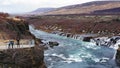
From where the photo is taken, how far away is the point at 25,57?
3588 cm

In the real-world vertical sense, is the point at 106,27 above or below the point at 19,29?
below

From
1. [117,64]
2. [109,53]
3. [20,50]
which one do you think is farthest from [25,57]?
[109,53]

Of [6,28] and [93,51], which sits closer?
[6,28]

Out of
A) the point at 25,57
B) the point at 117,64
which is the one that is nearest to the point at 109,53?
the point at 117,64

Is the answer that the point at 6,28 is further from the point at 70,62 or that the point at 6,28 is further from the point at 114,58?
the point at 114,58

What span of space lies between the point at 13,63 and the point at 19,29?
21.8 metres

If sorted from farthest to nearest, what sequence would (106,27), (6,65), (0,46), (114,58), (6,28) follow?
(106,27), (114,58), (6,28), (0,46), (6,65)

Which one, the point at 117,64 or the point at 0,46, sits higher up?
the point at 0,46

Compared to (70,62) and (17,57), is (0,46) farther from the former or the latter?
(70,62)

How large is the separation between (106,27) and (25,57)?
9238 cm

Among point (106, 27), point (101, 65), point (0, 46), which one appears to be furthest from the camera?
point (106, 27)

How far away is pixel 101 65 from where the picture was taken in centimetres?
5353

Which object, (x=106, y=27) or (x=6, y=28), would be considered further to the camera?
(x=106, y=27)

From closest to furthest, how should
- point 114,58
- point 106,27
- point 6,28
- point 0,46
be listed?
1. point 0,46
2. point 6,28
3. point 114,58
4. point 106,27
